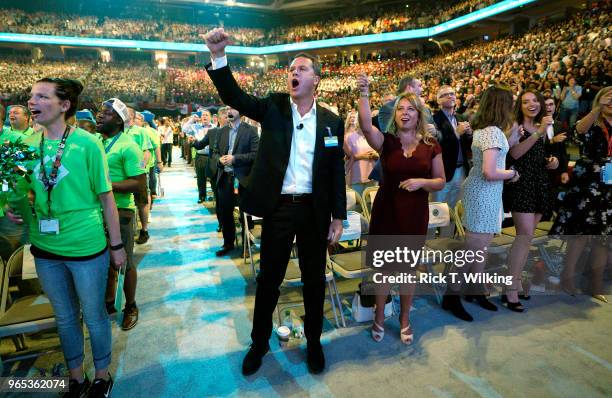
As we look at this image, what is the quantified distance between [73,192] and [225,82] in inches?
37.6

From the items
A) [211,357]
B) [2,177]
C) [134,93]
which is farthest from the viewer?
[134,93]

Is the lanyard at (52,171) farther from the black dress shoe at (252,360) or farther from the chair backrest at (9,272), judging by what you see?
the black dress shoe at (252,360)

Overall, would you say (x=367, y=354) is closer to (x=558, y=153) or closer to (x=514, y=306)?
(x=514, y=306)

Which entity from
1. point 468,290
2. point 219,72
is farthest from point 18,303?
point 468,290

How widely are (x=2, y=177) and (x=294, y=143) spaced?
1.47 metres

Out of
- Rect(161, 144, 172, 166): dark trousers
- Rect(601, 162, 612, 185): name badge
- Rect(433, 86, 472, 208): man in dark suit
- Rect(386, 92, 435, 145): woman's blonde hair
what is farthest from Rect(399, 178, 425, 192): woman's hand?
Rect(161, 144, 172, 166): dark trousers

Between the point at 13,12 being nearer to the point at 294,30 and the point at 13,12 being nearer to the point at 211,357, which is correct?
the point at 294,30

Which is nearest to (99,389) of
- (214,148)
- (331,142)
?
(331,142)

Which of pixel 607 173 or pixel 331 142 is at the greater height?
pixel 331 142

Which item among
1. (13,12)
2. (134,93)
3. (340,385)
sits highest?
(13,12)

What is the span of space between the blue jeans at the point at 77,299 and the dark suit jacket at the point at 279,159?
91cm

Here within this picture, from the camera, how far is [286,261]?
7.75 ft

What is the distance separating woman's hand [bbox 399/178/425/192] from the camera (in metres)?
2.50

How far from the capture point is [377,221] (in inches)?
108
